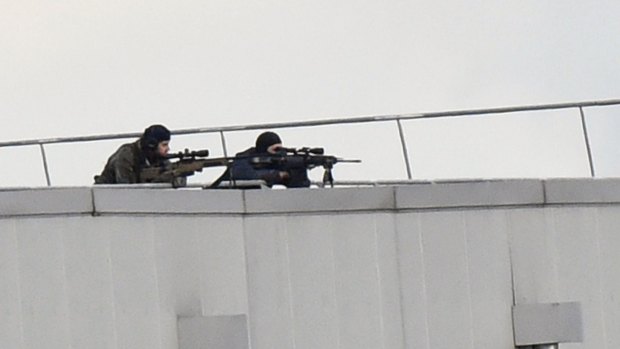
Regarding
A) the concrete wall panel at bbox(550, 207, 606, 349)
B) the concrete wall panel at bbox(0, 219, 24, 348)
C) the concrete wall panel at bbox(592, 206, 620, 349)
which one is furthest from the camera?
the concrete wall panel at bbox(592, 206, 620, 349)

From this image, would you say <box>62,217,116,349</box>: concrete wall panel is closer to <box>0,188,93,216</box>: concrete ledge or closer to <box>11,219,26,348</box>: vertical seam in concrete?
<box>0,188,93,216</box>: concrete ledge

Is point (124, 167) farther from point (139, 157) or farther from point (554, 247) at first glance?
point (554, 247)

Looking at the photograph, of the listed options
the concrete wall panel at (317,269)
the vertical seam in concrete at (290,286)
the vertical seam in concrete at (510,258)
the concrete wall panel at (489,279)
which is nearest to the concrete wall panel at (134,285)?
the concrete wall panel at (317,269)

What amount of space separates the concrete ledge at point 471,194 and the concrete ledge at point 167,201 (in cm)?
220

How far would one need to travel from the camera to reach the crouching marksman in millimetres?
23469

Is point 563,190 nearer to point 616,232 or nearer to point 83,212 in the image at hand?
point 616,232

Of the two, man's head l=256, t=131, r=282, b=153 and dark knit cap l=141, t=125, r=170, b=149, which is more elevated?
dark knit cap l=141, t=125, r=170, b=149

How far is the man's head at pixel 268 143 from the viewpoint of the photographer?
77.8ft

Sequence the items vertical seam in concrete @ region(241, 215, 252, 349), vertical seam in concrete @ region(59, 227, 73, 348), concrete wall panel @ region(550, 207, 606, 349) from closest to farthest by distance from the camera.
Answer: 1. vertical seam in concrete @ region(59, 227, 73, 348)
2. vertical seam in concrete @ region(241, 215, 252, 349)
3. concrete wall panel @ region(550, 207, 606, 349)

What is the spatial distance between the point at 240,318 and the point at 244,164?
2.16 meters

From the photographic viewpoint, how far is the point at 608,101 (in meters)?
28.0

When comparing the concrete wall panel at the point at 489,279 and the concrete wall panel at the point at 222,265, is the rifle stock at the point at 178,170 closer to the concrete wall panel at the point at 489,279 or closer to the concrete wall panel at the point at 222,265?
the concrete wall panel at the point at 222,265

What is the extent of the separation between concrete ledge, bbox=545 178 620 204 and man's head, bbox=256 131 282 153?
3149 millimetres

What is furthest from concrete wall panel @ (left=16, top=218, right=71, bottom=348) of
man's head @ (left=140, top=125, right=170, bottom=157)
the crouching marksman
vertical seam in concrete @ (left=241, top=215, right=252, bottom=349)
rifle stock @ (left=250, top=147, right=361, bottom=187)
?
rifle stock @ (left=250, top=147, right=361, bottom=187)
